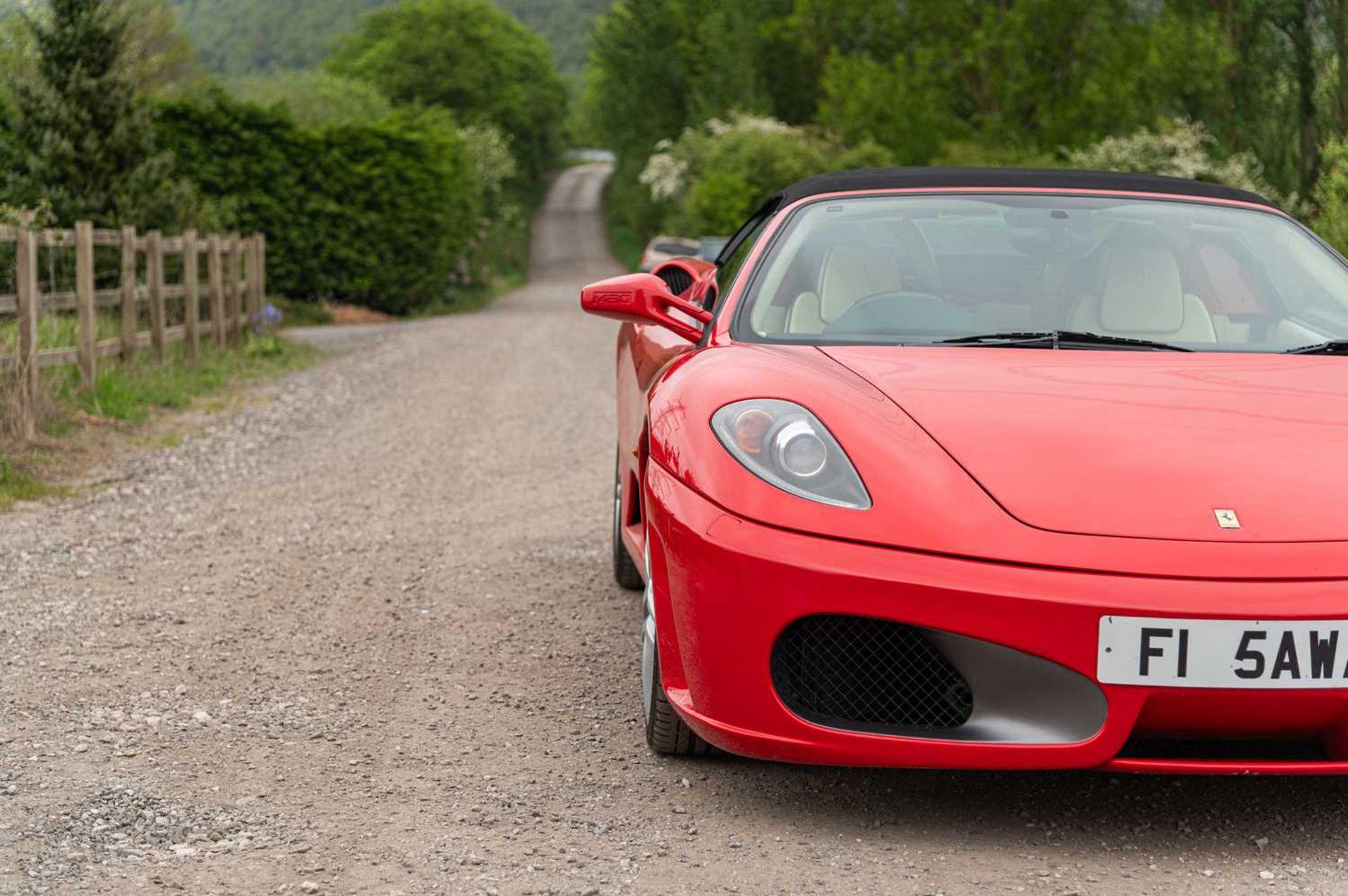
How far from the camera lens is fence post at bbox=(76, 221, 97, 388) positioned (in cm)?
1078

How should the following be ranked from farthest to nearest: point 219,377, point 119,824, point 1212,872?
point 219,377 < point 119,824 < point 1212,872

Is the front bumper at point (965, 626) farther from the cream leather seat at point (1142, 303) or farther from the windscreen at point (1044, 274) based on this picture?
the cream leather seat at point (1142, 303)

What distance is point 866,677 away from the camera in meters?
2.88

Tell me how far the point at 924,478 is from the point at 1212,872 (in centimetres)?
86

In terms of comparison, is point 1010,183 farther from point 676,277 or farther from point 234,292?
point 234,292

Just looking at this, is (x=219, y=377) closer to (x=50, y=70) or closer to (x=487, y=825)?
(x=50, y=70)

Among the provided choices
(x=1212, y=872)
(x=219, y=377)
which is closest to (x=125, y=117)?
(x=219, y=377)

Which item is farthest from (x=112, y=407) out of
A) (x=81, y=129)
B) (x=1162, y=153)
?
(x=1162, y=153)

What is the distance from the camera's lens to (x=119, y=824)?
10.0 feet

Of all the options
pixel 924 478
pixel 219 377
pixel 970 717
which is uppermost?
pixel 924 478

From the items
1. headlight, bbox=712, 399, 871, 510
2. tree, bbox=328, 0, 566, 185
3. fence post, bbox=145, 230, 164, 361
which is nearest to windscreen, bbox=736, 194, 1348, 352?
headlight, bbox=712, 399, 871, 510

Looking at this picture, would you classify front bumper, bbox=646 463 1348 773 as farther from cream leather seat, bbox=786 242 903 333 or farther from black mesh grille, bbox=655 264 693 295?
black mesh grille, bbox=655 264 693 295

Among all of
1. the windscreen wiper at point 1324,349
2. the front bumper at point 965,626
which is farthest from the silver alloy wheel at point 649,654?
the windscreen wiper at point 1324,349

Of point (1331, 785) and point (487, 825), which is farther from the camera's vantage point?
point (1331, 785)
